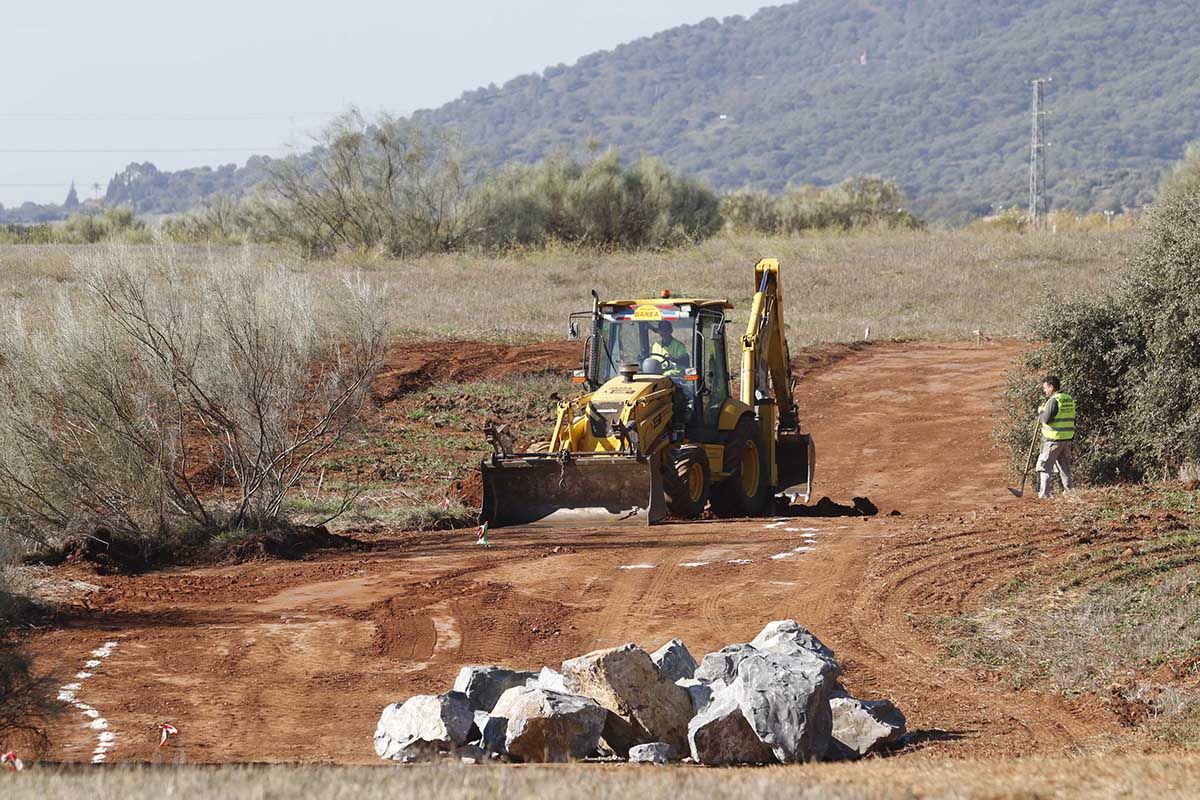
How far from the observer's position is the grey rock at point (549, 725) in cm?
764

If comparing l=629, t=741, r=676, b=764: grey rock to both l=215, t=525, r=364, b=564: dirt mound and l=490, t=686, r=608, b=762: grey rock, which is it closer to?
l=490, t=686, r=608, b=762: grey rock

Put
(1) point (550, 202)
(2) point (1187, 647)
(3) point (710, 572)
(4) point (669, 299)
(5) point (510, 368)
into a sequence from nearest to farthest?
1. (2) point (1187, 647)
2. (3) point (710, 572)
3. (4) point (669, 299)
4. (5) point (510, 368)
5. (1) point (550, 202)

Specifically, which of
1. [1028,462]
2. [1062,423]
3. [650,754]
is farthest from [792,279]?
[650,754]

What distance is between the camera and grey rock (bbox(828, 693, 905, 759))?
8.09 metres

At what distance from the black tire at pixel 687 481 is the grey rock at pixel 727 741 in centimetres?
792

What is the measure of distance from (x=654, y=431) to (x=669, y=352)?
1.39m

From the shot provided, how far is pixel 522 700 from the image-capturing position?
25.4 ft

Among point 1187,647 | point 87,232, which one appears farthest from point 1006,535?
point 87,232

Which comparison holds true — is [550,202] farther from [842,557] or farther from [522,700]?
[522,700]

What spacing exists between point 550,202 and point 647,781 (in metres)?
46.3

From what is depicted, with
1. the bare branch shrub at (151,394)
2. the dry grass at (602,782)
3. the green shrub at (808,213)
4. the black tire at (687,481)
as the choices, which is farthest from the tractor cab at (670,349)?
the green shrub at (808,213)

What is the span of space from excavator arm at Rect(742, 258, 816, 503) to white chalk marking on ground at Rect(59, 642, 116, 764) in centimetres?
890

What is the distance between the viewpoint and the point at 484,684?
8453 millimetres

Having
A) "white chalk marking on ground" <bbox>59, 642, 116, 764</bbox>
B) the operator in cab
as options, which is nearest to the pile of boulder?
"white chalk marking on ground" <bbox>59, 642, 116, 764</bbox>
